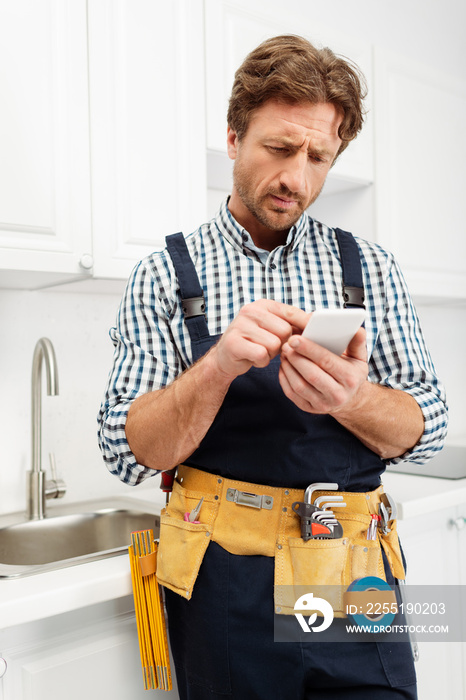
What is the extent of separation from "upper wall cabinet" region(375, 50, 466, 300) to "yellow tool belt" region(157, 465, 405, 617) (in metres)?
1.24


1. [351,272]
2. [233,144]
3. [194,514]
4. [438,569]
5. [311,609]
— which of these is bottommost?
[438,569]

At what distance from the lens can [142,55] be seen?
4.83 feet

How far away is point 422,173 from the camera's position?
2.12 metres

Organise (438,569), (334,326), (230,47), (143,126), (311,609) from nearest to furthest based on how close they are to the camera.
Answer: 1. (334,326)
2. (311,609)
3. (143,126)
4. (230,47)
5. (438,569)

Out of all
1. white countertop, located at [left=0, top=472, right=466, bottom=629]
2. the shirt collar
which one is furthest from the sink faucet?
the shirt collar

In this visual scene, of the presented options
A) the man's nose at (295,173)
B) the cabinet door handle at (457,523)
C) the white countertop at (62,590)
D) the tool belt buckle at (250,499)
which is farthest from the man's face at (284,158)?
the cabinet door handle at (457,523)

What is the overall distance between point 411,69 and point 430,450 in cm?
153

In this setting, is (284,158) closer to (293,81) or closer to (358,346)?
(293,81)

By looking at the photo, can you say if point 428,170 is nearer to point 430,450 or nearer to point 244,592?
point 430,450

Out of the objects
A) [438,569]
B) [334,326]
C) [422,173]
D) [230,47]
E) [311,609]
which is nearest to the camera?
[334,326]

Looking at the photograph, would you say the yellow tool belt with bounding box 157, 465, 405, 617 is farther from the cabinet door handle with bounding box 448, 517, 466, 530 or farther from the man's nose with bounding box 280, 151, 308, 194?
the cabinet door handle with bounding box 448, 517, 466, 530

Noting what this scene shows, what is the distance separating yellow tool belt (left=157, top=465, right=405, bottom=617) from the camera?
926mm

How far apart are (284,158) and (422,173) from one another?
124 centimetres

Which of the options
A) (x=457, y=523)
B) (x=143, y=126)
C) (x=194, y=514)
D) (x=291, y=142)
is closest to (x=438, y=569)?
(x=457, y=523)
